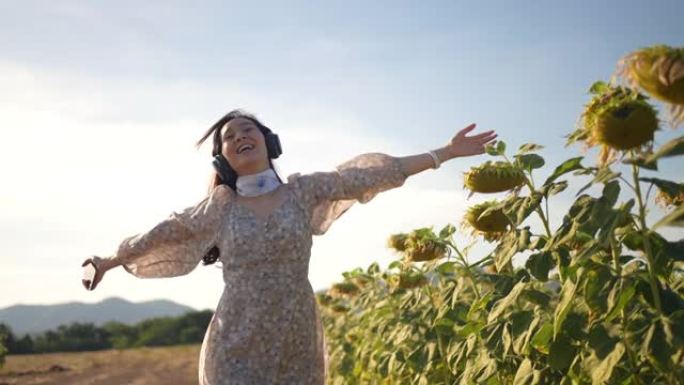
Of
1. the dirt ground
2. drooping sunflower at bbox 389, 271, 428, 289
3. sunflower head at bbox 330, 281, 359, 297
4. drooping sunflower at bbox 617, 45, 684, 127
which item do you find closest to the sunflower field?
drooping sunflower at bbox 617, 45, 684, 127

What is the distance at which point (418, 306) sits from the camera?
17.8 feet

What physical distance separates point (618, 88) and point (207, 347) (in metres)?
2.16

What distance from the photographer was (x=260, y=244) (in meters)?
3.54

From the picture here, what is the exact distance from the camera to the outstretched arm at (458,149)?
3.52 meters

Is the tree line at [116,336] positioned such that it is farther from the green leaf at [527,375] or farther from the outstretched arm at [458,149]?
the green leaf at [527,375]

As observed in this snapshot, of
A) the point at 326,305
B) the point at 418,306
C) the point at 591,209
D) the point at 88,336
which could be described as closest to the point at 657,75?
the point at 591,209

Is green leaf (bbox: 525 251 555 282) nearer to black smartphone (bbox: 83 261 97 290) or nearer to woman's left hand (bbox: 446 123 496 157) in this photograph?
woman's left hand (bbox: 446 123 496 157)

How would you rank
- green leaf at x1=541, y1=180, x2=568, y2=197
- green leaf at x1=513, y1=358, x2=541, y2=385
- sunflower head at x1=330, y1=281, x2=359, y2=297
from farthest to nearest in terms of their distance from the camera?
sunflower head at x1=330, y1=281, x2=359, y2=297
green leaf at x1=513, y1=358, x2=541, y2=385
green leaf at x1=541, y1=180, x2=568, y2=197

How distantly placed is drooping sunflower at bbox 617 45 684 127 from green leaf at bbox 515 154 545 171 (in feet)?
2.96

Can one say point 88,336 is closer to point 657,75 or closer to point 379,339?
point 379,339

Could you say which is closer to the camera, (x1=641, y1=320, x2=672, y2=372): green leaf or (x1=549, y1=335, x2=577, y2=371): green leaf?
(x1=641, y1=320, x2=672, y2=372): green leaf

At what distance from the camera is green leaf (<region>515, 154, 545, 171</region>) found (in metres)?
2.98

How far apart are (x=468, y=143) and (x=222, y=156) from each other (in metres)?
1.23

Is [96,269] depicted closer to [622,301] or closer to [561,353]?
[561,353]
